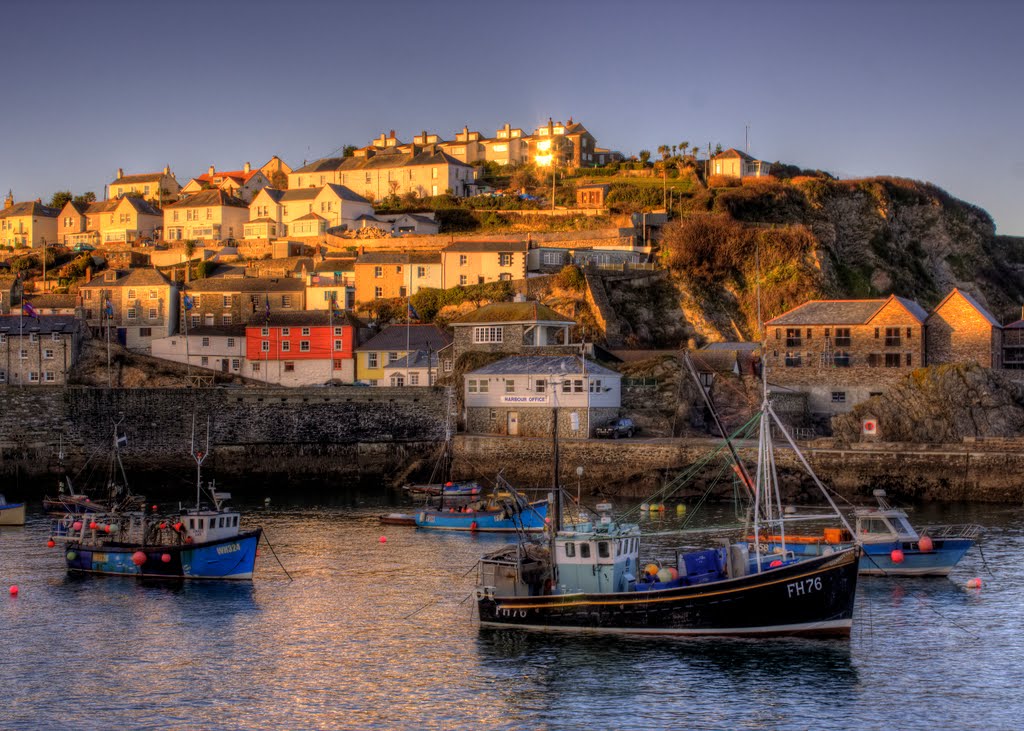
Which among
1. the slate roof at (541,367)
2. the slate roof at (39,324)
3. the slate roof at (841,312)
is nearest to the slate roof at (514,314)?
the slate roof at (541,367)

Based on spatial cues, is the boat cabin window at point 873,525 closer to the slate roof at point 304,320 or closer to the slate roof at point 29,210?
the slate roof at point 304,320

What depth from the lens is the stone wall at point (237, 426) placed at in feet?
184

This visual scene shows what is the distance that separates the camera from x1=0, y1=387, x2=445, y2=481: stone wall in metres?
56.0

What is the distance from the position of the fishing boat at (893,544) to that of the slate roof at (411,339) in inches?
1348

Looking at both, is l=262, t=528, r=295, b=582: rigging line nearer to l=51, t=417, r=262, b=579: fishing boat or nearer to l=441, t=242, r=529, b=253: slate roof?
l=51, t=417, r=262, b=579: fishing boat

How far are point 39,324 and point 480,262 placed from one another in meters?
25.6

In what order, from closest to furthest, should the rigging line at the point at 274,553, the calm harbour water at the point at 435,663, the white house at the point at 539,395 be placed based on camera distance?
1. the calm harbour water at the point at 435,663
2. the rigging line at the point at 274,553
3. the white house at the point at 539,395

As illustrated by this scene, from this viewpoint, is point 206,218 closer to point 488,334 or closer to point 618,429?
point 488,334

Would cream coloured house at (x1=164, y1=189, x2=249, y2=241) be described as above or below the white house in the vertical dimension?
above

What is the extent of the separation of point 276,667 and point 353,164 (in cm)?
7901

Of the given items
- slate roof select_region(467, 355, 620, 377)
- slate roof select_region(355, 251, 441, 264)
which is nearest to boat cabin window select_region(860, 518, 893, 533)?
slate roof select_region(467, 355, 620, 377)

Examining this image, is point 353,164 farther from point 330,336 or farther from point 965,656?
point 965,656

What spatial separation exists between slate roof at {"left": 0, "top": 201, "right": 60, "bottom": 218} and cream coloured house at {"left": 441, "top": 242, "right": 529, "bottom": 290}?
4081cm

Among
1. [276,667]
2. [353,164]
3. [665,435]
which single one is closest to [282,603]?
[276,667]
